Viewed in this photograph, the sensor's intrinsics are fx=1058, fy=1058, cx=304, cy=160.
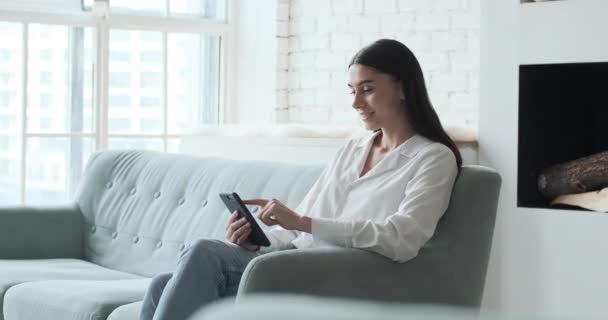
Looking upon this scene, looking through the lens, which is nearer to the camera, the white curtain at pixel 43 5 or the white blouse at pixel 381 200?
→ the white blouse at pixel 381 200

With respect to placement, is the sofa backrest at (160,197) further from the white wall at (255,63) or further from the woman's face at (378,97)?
the white wall at (255,63)

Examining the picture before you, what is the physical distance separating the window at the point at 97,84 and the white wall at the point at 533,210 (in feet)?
6.17

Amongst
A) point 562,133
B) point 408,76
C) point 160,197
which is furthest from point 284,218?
point 562,133

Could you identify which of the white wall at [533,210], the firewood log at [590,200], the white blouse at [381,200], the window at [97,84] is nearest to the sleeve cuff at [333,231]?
the white blouse at [381,200]

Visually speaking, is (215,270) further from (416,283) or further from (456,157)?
(456,157)

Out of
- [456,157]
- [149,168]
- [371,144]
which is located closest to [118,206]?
[149,168]

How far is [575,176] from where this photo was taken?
3.72m

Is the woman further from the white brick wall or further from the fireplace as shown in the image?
the white brick wall

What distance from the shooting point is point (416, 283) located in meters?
2.54

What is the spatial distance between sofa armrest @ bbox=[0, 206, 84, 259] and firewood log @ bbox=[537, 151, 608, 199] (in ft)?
5.78

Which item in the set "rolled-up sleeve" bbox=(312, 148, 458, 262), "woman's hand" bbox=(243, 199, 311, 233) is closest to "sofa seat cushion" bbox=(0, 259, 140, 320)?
"woman's hand" bbox=(243, 199, 311, 233)

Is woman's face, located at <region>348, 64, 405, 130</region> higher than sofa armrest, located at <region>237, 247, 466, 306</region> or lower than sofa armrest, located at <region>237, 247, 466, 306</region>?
higher

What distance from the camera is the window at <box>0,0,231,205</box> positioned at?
204 inches

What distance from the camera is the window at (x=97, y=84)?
519cm
